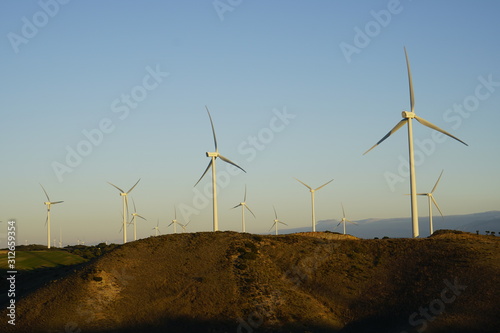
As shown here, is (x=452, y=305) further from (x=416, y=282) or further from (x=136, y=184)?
(x=136, y=184)

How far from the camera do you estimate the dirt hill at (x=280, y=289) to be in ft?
305

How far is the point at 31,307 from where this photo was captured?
335ft

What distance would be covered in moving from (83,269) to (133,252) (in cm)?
1035

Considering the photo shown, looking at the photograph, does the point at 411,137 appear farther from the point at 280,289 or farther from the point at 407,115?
the point at 280,289

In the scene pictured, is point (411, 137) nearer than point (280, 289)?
No

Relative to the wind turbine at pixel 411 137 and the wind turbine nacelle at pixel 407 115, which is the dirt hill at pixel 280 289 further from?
the wind turbine nacelle at pixel 407 115

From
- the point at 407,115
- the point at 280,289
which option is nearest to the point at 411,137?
the point at 407,115

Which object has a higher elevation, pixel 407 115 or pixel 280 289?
pixel 407 115

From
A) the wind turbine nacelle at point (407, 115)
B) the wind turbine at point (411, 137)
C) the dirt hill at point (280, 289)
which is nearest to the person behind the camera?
the dirt hill at point (280, 289)

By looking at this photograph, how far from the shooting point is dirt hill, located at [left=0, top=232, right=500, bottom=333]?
305ft

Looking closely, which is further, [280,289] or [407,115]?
[407,115]

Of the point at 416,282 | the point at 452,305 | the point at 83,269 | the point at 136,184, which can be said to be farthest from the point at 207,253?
the point at 136,184

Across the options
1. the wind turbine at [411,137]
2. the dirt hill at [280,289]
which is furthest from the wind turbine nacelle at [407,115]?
the dirt hill at [280,289]

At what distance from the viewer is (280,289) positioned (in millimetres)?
105125
